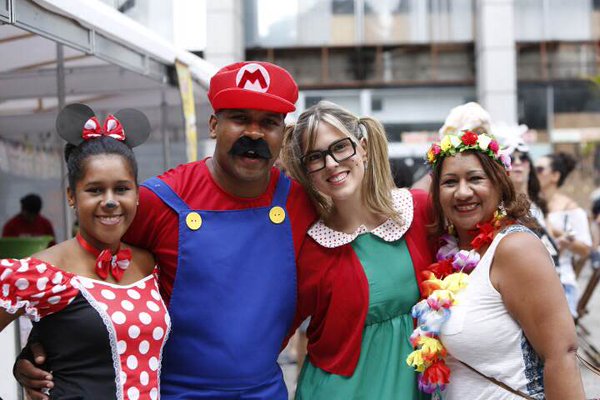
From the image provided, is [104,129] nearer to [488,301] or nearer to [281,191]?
[281,191]

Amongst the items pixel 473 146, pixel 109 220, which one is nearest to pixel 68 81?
pixel 109 220

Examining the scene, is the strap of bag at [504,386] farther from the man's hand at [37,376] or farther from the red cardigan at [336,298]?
the man's hand at [37,376]

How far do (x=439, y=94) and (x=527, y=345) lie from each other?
510 inches

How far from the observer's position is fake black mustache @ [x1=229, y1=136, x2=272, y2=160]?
7.79 feet

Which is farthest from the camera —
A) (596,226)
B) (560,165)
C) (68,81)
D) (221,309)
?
(596,226)

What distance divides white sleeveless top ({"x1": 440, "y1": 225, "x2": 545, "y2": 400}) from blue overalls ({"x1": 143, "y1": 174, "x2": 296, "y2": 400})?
611 mm

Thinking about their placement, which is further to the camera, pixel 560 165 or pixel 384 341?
pixel 560 165

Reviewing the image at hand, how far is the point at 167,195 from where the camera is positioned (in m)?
2.43

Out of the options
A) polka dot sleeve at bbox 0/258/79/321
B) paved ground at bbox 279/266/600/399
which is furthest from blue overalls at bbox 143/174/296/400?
paved ground at bbox 279/266/600/399

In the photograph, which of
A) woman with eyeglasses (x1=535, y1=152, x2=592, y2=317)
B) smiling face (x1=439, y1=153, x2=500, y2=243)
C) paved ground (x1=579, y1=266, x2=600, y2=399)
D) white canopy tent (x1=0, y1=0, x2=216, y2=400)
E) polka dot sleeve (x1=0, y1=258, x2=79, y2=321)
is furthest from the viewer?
woman with eyeglasses (x1=535, y1=152, x2=592, y2=317)

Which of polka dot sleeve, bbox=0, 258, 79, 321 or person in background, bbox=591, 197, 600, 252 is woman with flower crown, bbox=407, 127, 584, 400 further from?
person in background, bbox=591, 197, 600, 252

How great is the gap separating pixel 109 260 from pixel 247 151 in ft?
1.86

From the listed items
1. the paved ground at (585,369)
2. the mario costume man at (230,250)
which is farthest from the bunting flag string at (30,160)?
the mario costume man at (230,250)

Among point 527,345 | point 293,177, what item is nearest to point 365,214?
point 293,177
